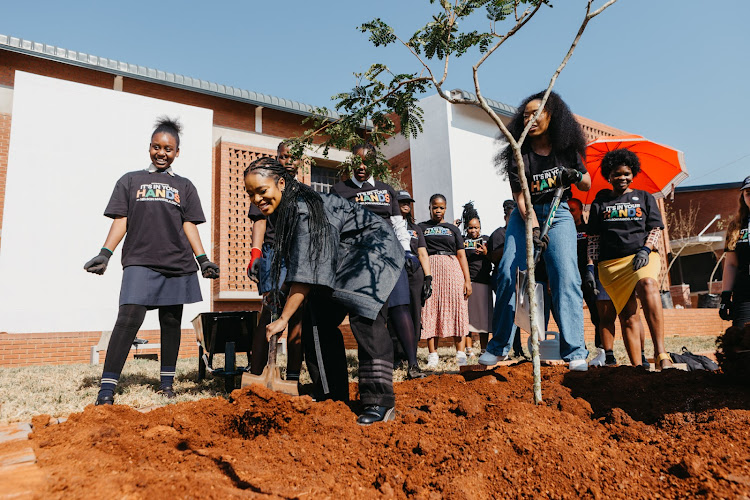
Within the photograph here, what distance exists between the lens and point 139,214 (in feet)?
11.4

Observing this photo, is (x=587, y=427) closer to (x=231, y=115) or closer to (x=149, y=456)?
(x=149, y=456)

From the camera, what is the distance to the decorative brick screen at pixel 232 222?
32.7 feet

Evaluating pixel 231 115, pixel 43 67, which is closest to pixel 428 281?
pixel 231 115

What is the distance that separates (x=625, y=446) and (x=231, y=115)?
10.9 m

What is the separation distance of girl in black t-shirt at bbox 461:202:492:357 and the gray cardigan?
13.2ft

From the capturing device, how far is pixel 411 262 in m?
4.93

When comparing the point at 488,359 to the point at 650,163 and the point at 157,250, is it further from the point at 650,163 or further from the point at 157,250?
the point at 650,163

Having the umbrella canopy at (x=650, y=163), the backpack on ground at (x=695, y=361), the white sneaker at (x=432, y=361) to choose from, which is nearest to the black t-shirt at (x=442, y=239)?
the white sneaker at (x=432, y=361)

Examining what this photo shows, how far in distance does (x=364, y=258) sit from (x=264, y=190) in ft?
2.11

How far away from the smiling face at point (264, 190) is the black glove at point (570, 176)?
1680 mm

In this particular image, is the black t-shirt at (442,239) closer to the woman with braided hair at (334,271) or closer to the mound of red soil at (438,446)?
the woman with braided hair at (334,271)

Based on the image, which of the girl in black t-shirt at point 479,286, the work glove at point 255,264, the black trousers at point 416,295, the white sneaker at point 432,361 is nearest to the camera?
the work glove at point 255,264

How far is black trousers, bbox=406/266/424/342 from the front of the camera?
5109 millimetres

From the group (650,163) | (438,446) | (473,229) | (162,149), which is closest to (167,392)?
(162,149)
